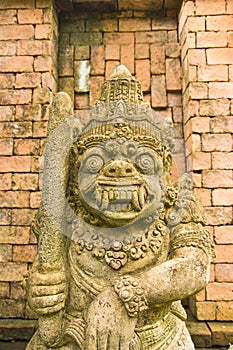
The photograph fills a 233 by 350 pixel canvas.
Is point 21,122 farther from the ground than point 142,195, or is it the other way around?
point 21,122

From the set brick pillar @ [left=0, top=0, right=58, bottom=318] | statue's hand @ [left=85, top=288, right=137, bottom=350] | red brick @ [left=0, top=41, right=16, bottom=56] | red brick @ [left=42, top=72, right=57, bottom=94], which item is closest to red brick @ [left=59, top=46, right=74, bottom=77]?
brick pillar @ [left=0, top=0, right=58, bottom=318]

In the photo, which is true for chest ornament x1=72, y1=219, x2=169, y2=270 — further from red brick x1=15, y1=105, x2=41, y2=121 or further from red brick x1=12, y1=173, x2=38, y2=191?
red brick x1=15, y1=105, x2=41, y2=121

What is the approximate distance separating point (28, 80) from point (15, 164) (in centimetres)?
88

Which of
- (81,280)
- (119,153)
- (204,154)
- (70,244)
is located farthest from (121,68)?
(204,154)

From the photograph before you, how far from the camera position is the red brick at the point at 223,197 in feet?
11.1

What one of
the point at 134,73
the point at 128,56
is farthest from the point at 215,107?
the point at 128,56

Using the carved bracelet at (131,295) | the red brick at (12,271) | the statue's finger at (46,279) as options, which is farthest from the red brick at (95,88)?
the carved bracelet at (131,295)

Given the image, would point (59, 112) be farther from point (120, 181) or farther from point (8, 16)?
point (8, 16)

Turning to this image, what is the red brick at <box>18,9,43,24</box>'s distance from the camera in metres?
3.73

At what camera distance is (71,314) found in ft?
5.80

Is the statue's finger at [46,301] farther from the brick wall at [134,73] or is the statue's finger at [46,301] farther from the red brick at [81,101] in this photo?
the red brick at [81,101]

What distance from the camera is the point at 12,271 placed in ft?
11.3

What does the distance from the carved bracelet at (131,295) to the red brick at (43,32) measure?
115 inches

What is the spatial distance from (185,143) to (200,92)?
0.56m
